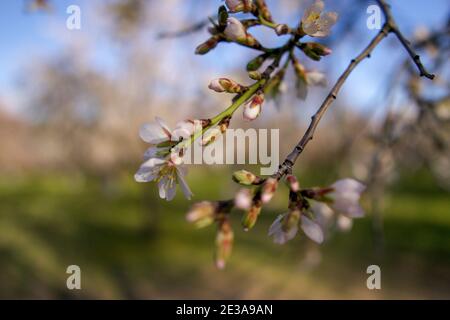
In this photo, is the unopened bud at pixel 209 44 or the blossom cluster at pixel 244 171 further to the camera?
the unopened bud at pixel 209 44

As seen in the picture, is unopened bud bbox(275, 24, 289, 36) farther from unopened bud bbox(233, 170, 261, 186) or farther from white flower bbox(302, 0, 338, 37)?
unopened bud bbox(233, 170, 261, 186)

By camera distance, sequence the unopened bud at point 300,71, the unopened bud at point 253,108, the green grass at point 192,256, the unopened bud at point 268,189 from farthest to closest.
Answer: the green grass at point 192,256
the unopened bud at point 300,71
the unopened bud at point 253,108
the unopened bud at point 268,189

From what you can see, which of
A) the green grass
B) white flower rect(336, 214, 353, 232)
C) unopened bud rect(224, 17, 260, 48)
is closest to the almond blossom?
unopened bud rect(224, 17, 260, 48)

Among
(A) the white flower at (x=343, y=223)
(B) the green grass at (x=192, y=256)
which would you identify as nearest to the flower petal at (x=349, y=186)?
(A) the white flower at (x=343, y=223)

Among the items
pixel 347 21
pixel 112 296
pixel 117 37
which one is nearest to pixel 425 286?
pixel 112 296

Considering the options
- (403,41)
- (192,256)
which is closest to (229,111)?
(403,41)

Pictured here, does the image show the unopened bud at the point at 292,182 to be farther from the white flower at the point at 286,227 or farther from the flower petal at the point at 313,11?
the flower petal at the point at 313,11
